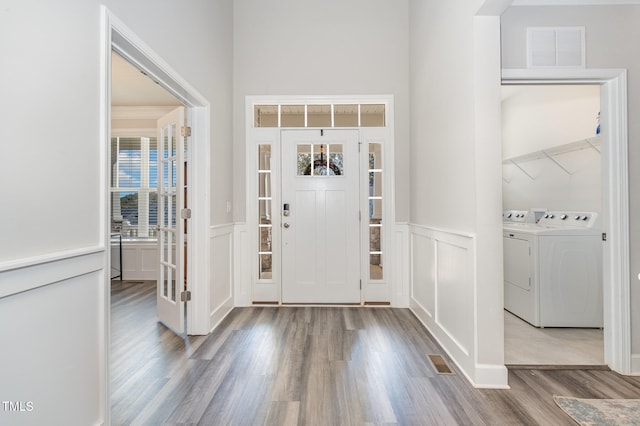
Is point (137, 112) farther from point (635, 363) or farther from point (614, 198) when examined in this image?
point (635, 363)

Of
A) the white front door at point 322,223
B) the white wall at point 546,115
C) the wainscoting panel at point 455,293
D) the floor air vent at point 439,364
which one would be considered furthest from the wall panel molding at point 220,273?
the white wall at point 546,115

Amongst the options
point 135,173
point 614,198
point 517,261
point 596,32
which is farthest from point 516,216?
point 135,173

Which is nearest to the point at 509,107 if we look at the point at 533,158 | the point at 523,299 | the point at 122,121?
the point at 533,158

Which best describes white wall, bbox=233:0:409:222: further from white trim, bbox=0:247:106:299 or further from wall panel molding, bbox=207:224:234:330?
white trim, bbox=0:247:106:299

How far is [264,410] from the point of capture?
1.81 meters

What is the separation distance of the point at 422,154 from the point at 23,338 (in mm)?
3154

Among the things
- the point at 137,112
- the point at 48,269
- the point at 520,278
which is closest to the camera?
the point at 48,269

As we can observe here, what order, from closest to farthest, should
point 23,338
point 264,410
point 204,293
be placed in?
point 23,338 → point 264,410 → point 204,293

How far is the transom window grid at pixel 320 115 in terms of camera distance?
3.84m

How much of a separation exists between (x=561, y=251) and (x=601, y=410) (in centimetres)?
159

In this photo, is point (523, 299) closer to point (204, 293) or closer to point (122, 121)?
point (204, 293)

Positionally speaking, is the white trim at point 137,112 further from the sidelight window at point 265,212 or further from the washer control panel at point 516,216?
the washer control panel at point 516,216

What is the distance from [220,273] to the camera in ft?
10.9

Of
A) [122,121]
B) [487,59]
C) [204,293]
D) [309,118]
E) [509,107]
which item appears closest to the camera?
[487,59]
